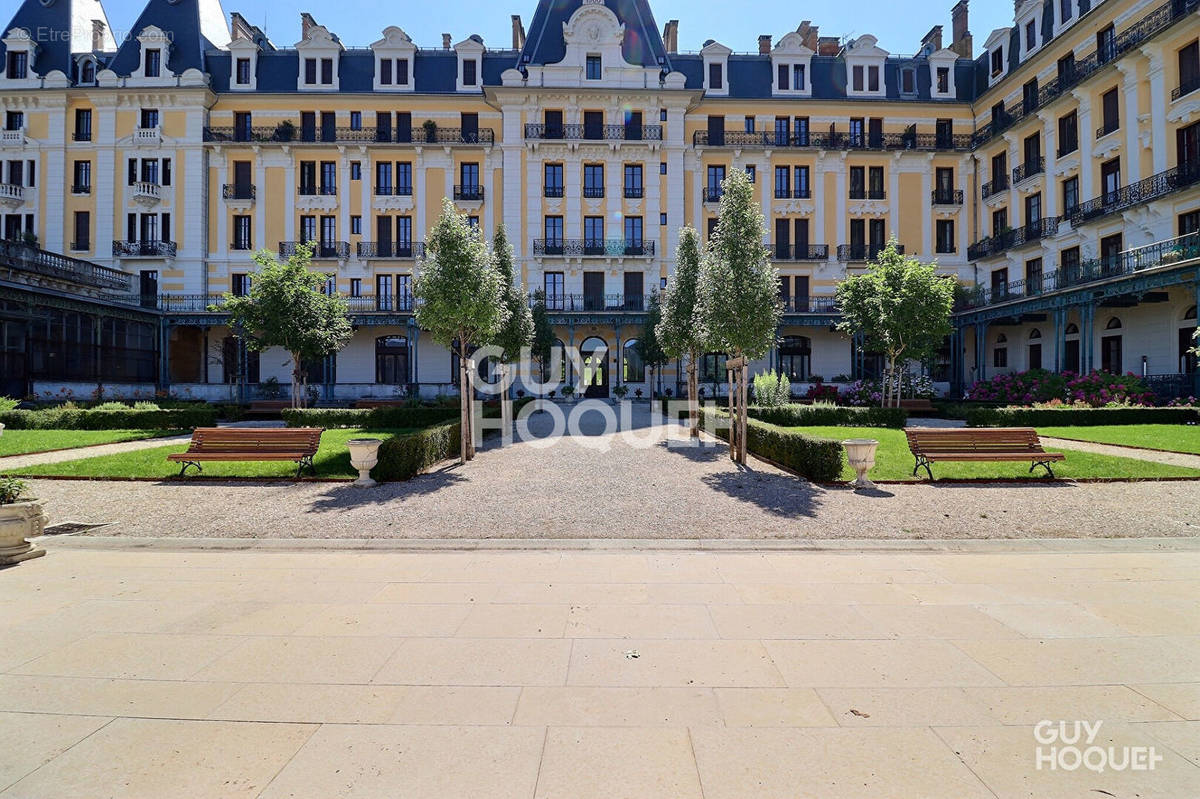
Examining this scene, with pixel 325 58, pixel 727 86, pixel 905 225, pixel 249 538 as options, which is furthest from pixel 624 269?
pixel 249 538

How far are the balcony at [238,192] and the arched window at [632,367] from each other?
1005 inches

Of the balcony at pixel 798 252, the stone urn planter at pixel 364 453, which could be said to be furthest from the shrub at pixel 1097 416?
the balcony at pixel 798 252

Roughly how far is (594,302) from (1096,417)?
83.4 feet

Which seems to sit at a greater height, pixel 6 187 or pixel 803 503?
pixel 6 187

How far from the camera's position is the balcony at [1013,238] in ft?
101

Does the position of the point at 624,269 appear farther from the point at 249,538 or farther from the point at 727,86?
the point at 249,538

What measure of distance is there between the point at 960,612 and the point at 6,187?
51.3 metres

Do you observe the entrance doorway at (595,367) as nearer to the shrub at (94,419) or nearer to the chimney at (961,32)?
the shrub at (94,419)

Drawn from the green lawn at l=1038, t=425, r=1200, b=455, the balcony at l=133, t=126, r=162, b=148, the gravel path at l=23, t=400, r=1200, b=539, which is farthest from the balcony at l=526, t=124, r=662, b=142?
the gravel path at l=23, t=400, r=1200, b=539

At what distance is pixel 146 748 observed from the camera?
3014mm

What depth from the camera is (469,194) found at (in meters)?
36.8

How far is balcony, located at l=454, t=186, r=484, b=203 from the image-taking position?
36688mm

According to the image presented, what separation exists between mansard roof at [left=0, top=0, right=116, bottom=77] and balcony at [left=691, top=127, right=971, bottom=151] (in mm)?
40479

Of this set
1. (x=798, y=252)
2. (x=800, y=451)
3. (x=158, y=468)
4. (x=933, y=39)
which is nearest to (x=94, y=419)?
(x=158, y=468)
